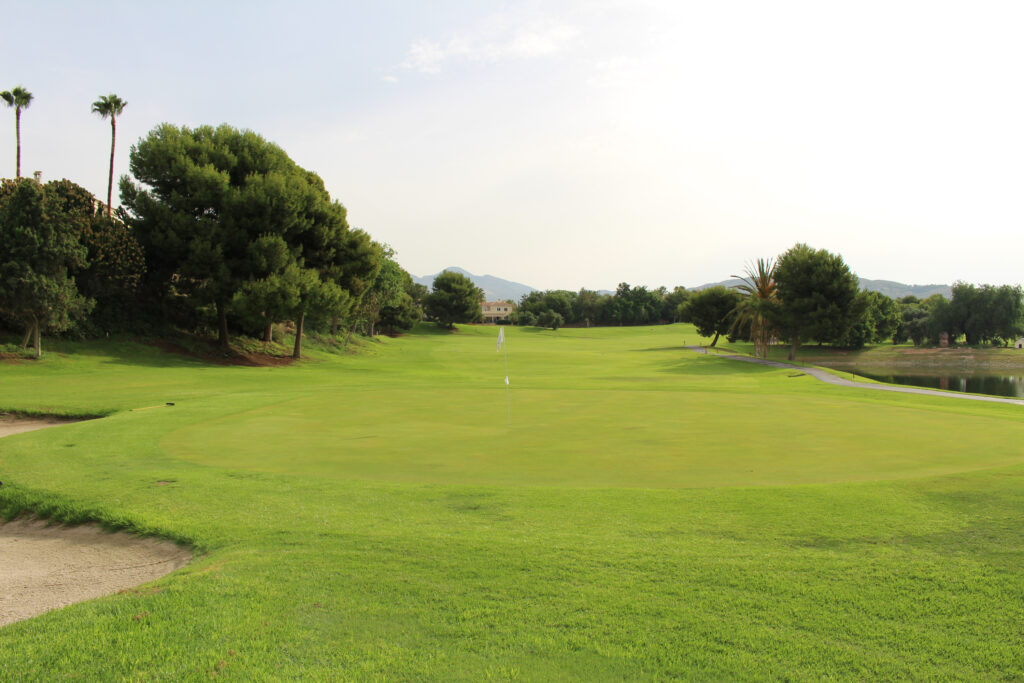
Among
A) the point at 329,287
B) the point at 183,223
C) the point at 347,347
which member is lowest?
the point at 347,347

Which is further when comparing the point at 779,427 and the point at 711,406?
the point at 711,406

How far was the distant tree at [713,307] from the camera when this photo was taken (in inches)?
2667

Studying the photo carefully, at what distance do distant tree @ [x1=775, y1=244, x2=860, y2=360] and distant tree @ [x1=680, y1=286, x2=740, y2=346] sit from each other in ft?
43.6

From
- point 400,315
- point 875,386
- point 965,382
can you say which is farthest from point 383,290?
point 965,382

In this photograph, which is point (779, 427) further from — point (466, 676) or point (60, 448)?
point (60, 448)

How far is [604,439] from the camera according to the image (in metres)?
12.6

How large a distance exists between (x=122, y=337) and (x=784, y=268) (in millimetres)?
51301

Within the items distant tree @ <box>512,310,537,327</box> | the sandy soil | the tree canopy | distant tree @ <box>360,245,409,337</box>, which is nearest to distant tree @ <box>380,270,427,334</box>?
distant tree @ <box>360,245,409,337</box>

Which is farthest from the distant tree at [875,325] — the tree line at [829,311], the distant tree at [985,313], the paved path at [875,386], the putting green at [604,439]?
the putting green at [604,439]

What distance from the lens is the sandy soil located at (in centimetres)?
560

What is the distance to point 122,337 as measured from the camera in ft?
114

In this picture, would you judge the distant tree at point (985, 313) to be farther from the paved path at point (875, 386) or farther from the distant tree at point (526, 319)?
the distant tree at point (526, 319)

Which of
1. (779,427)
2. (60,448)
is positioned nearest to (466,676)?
(60,448)

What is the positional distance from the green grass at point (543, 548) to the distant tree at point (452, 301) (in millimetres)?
89167
